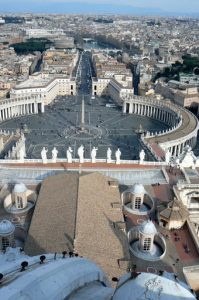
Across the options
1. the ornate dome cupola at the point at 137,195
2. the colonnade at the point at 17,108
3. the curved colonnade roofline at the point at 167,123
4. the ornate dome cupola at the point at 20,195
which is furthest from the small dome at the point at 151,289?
the colonnade at the point at 17,108

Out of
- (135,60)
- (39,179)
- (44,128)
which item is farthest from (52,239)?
(135,60)

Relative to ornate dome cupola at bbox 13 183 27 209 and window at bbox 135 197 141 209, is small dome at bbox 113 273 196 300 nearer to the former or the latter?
→ window at bbox 135 197 141 209

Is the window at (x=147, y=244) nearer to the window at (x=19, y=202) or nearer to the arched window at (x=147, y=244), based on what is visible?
the arched window at (x=147, y=244)

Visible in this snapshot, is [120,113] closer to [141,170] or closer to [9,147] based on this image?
[9,147]

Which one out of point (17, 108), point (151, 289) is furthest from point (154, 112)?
point (151, 289)

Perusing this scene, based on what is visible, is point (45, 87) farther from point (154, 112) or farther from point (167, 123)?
point (167, 123)

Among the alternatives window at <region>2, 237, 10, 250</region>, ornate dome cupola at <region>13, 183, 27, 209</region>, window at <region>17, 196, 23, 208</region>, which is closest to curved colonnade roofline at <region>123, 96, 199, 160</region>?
ornate dome cupola at <region>13, 183, 27, 209</region>
